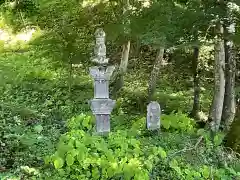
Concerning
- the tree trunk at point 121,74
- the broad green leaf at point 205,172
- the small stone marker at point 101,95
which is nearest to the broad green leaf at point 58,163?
the broad green leaf at point 205,172

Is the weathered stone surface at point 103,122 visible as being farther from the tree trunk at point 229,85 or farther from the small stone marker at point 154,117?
the tree trunk at point 229,85

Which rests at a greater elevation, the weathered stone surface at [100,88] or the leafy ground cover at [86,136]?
the weathered stone surface at [100,88]

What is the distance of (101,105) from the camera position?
7.74 metres

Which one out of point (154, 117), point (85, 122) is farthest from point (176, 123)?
point (85, 122)

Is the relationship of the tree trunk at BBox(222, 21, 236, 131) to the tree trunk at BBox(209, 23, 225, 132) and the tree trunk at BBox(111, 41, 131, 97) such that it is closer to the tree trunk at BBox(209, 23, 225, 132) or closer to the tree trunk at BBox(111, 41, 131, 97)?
the tree trunk at BBox(209, 23, 225, 132)

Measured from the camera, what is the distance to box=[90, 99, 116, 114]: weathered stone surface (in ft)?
25.4

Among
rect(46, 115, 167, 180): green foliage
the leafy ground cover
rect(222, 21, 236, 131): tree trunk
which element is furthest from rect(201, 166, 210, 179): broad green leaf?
rect(222, 21, 236, 131): tree trunk

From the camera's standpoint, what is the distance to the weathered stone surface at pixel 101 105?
25.4 ft

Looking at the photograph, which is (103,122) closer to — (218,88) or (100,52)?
(100,52)

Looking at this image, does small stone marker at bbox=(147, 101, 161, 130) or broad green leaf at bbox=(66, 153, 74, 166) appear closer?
broad green leaf at bbox=(66, 153, 74, 166)

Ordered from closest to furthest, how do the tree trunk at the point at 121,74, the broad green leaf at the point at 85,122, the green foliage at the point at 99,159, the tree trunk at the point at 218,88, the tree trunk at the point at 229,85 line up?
the green foliage at the point at 99,159
the broad green leaf at the point at 85,122
the tree trunk at the point at 229,85
the tree trunk at the point at 218,88
the tree trunk at the point at 121,74

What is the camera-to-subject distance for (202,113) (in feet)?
36.9

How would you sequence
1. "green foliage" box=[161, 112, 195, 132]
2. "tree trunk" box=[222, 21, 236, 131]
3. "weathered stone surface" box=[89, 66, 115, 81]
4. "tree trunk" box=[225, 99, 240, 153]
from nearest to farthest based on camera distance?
1. "tree trunk" box=[225, 99, 240, 153]
2. "weathered stone surface" box=[89, 66, 115, 81]
3. "green foliage" box=[161, 112, 195, 132]
4. "tree trunk" box=[222, 21, 236, 131]

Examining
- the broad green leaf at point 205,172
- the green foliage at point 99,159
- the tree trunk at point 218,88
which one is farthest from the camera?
the tree trunk at point 218,88
